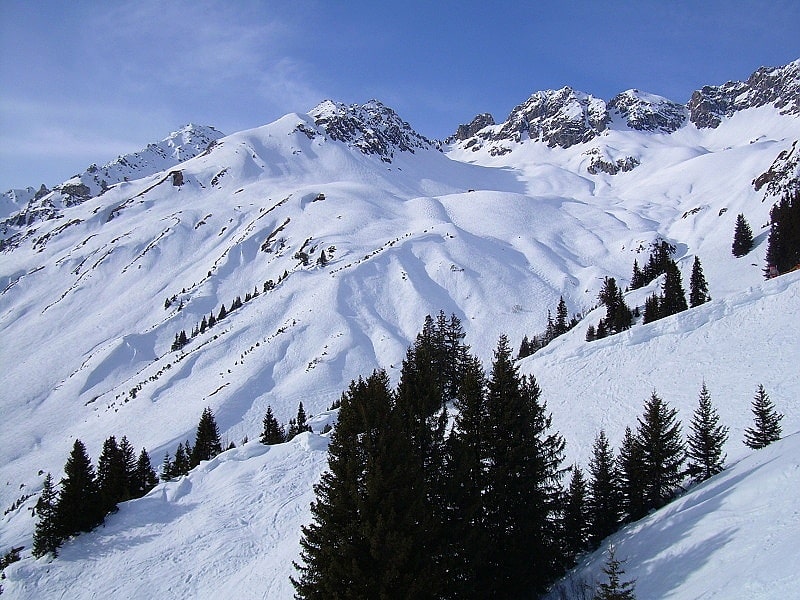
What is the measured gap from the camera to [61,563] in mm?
22891

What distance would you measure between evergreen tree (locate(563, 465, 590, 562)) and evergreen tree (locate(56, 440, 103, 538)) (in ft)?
81.2

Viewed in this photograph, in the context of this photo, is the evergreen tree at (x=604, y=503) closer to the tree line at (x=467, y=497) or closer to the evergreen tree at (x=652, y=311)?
the tree line at (x=467, y=497)

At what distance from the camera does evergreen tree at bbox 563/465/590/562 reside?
15.4 meters

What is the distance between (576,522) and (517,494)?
158 inches

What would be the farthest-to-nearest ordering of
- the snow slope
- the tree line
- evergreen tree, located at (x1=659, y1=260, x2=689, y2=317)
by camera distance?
evergreen tree, located at (x1=659, y1=260, x2=689, y2=317)
the tree line
the snow slope

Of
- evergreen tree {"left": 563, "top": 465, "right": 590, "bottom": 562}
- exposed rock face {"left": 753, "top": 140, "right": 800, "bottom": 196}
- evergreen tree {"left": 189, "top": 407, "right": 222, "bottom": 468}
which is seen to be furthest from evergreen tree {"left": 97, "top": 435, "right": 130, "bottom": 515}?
exposed rock face {"left": 753, "top": 140, "right": 800, "bottom": 196}

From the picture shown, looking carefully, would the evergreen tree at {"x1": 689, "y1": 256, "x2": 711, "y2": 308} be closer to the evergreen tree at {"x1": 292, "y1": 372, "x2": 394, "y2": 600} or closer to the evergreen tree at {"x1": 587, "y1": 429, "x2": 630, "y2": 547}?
the evergreen tree at {"x1": 587, "y1": 429, "x2": 630, "y2": 547}

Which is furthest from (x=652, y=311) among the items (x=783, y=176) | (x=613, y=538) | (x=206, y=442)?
(x=783, y=176)

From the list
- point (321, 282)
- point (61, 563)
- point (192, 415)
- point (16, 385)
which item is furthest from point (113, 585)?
point (16, 385)

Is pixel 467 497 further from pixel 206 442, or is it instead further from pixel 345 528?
pixel 206 442

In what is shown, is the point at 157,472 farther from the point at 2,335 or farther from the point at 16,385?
the point at 2,335

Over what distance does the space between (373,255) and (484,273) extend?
2613cm

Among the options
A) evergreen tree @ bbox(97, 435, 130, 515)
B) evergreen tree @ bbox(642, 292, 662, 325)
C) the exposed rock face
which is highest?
the exposed rock face

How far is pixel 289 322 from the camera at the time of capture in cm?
8494
